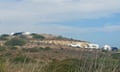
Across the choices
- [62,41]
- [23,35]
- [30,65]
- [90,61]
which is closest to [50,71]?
[30,65]

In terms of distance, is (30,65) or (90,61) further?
(30,65)

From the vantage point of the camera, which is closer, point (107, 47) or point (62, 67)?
point (107, 47)

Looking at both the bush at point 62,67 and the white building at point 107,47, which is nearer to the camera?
the white building at point 107,47

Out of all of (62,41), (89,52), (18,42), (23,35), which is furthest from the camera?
(23,35)

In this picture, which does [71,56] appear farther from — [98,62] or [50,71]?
[98,62]

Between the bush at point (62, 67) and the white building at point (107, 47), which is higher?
the white building at point (107, 47)

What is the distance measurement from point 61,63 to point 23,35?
108193 mm

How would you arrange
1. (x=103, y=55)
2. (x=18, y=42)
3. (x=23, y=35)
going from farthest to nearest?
(x=23, y=35)
(x=18, y=42)
(x=103, y=55)

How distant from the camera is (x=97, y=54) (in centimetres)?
1160

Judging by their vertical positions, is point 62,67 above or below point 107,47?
below

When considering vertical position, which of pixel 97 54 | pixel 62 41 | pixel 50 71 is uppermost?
pixel 97 54

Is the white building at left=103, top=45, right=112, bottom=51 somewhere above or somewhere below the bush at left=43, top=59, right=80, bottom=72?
above

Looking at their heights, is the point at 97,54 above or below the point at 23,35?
above

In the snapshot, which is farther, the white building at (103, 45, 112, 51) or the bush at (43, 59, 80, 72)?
the bush at (43, 59, 80, 72)
